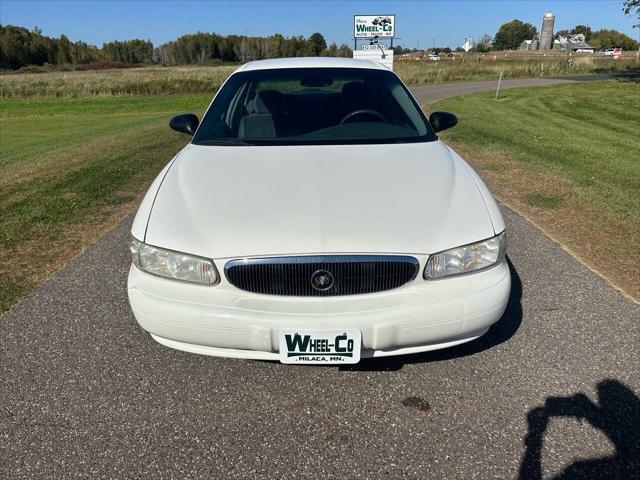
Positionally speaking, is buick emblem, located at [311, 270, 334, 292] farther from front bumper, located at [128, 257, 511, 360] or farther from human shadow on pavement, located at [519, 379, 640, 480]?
human shadow on pavement, located at [519, 379, 640, 480]

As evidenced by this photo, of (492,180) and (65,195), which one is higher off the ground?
(65,195)

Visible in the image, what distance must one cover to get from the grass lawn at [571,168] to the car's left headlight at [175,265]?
3072 mm

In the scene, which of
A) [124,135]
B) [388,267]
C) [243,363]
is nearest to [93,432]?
[243,363]

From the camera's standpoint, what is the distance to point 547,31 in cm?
9838

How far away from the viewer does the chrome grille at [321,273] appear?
218 cm

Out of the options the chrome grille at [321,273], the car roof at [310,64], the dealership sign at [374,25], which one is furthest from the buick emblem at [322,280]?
the dealership sign at [374,25]

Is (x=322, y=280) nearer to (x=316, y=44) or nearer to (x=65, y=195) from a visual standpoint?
(x=65, y=195)

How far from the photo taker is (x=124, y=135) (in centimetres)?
1195

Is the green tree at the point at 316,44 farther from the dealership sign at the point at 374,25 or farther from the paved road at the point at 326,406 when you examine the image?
the paved road at the point at 326,406

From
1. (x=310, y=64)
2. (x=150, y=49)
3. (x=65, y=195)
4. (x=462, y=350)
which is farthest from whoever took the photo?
(x=150, y=49)

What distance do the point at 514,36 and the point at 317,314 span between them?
167m

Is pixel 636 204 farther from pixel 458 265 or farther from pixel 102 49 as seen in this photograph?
pixel 102 49

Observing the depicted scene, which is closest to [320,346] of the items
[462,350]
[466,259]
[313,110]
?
[466,259]

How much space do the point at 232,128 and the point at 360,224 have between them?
1.72 metres
